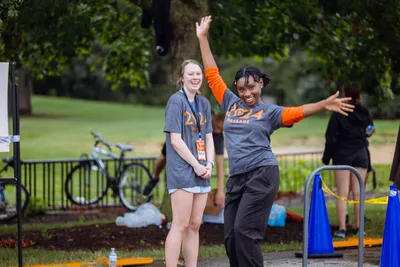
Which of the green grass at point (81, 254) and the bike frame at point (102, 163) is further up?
the bike frame at point (102, 163)

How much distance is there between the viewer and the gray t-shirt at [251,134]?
6.99 meters

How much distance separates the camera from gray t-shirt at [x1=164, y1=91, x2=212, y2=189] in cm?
721

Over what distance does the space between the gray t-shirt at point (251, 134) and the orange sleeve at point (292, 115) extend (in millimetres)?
63

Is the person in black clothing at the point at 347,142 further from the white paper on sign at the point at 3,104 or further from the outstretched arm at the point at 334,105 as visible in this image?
the outstretched arm at the point at 334,105

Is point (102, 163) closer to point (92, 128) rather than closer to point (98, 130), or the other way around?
point (98, 130)

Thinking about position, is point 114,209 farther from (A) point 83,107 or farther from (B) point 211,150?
(A) point 83,107

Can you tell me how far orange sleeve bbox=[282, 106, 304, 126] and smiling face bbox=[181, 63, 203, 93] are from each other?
2.85 ft

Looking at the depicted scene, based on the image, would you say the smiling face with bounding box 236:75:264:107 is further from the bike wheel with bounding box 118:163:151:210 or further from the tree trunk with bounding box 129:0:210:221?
the bike wheel with bounding box 118:163:151:210

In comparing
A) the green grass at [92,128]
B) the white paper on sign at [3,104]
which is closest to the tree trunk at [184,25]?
the white paper on sign at [3,104]

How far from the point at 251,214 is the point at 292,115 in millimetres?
895

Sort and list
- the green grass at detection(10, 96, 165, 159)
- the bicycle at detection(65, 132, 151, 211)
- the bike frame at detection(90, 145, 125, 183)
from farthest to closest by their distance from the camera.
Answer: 1. the green grass at detection(10, 96, 165, 159)
2. the bike frame at detection(90, 145, 125, 183)
3. the bicycle at detection(65, 132, 151, 211)

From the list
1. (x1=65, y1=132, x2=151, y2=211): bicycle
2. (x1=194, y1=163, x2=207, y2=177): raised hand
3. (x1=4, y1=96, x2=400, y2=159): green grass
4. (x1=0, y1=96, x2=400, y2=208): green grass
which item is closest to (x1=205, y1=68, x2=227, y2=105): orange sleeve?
(x1=194, y1=163, x2=207, y2=177): raised hand

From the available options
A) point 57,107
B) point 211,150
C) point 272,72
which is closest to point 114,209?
point 211,150

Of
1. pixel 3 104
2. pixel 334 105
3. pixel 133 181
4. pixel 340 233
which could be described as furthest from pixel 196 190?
pixel 133 181
